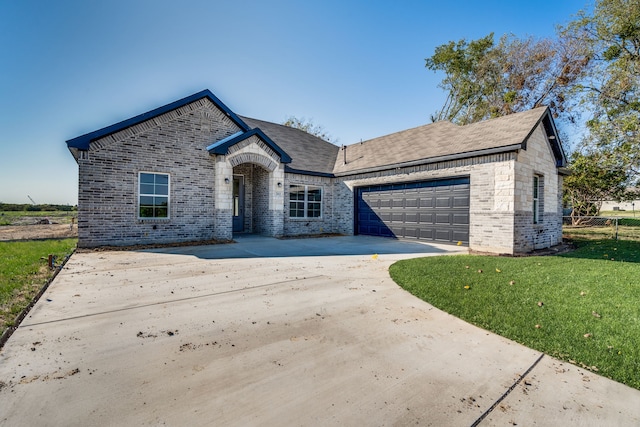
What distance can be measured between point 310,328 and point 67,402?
2223 mm

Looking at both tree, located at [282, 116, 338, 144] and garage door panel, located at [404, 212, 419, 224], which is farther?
tree, located at [282, 116, 338, 144]

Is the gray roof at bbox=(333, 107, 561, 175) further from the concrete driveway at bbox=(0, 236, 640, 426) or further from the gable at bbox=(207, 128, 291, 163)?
the concrete driveway at bbox=(0, 236, 640, 426)

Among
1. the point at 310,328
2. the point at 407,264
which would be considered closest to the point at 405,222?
the point at 407,264

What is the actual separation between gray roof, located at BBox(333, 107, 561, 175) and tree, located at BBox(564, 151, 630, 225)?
25.1 ft

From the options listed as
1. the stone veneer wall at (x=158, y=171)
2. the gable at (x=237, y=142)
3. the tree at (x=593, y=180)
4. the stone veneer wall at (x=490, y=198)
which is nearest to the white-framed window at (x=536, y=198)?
the stone veneer wall at (x=490, y=198)

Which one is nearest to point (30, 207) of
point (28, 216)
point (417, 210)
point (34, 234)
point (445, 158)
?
point (28, 216)

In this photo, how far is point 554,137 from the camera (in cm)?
1125

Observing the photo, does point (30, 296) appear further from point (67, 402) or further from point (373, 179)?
point (373, 179)

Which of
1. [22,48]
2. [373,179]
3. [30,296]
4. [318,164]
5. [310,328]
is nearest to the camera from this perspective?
[310,328]

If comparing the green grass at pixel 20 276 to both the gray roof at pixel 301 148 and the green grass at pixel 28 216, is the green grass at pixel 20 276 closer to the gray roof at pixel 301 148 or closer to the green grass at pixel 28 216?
the gray roof at pixel 301 148

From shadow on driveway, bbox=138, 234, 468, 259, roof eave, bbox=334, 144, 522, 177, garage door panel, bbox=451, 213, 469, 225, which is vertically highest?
roof eave, bbox=334, 144, 522, 177

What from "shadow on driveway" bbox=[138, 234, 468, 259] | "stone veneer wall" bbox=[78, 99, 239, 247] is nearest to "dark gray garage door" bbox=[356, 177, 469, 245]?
"shadow on driveway" bbox=[138, 234, 468, 259]

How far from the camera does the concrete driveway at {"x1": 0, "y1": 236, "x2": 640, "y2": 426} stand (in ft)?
6.73

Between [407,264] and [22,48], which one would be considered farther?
[22,48]
